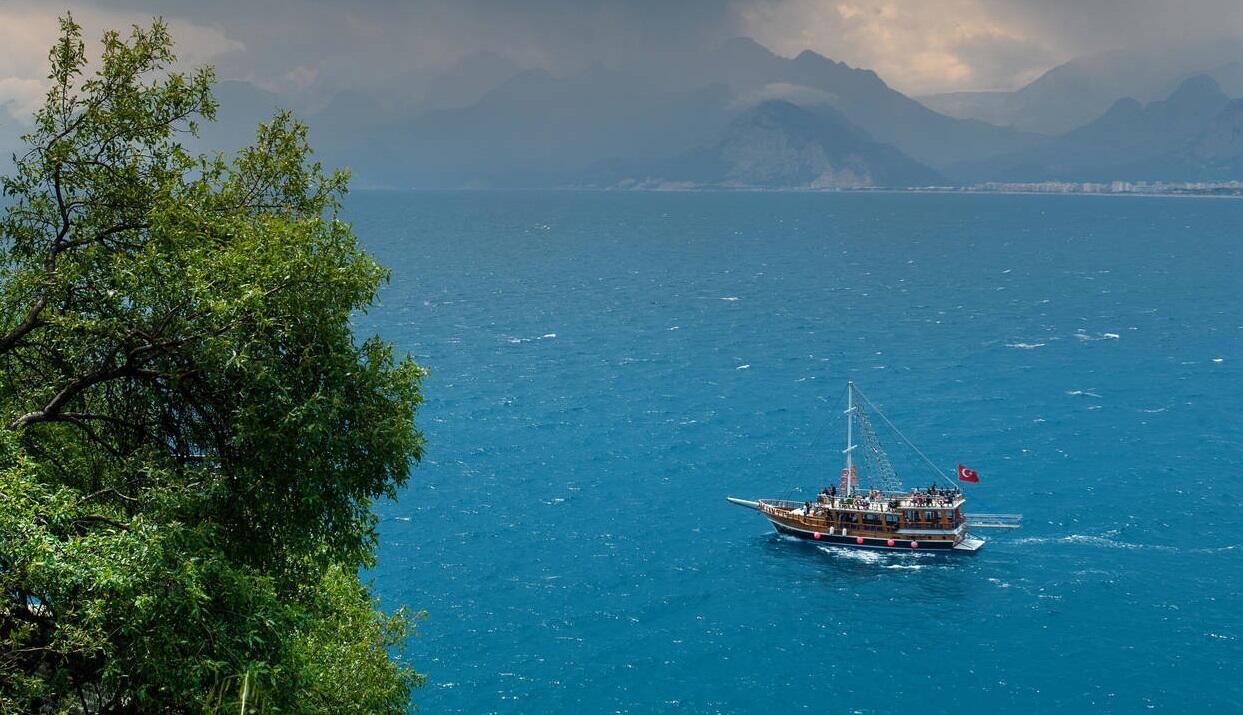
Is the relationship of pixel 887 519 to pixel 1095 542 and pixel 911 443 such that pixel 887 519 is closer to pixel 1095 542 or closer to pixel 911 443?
pixel 1095 542

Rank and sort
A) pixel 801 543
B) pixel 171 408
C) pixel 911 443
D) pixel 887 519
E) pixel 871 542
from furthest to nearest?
pixel 911 443 → pixel 801 543 → pixel 871 542 → pixel 887 519 → pixel 171 408

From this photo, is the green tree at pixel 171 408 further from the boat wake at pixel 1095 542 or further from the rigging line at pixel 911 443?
the rigging line at pixel 911 443

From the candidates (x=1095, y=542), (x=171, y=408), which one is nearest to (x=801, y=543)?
Answer: (x=1095, y=542)

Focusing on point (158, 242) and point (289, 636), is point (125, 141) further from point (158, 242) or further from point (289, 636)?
point (289, 636)

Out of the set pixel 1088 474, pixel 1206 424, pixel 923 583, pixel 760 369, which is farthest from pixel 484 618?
pixel 1206 424

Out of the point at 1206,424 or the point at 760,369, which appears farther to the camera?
the point at 760,369

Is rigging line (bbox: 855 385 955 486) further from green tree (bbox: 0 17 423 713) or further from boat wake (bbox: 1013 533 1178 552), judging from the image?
green tree (bbox: 0 17 423 713)
